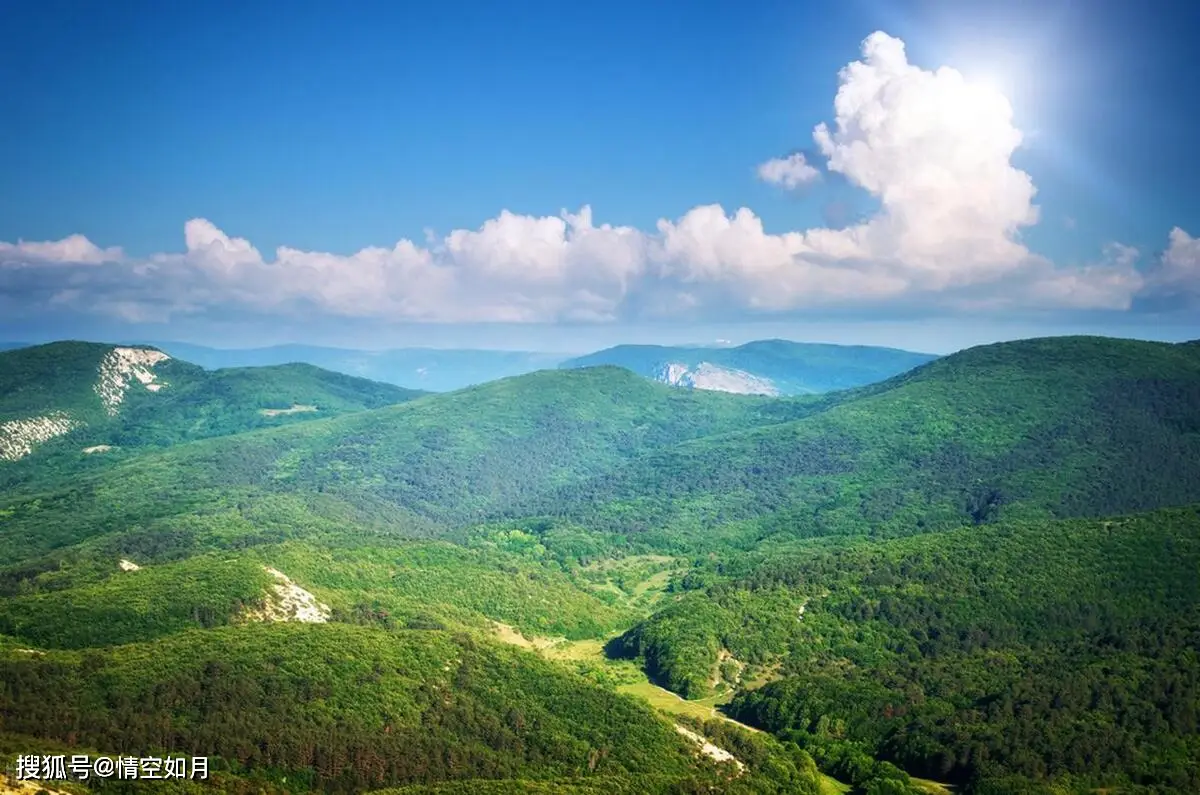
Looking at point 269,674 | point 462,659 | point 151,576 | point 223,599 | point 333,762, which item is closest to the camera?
point 333,762

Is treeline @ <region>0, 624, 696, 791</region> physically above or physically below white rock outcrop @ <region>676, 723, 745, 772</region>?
above

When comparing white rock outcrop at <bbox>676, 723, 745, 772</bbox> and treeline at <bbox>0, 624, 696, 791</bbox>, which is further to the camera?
white rock outcrop at <bbox>676, 723, 745, 772</bbox>

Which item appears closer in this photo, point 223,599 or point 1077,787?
point 1077,787

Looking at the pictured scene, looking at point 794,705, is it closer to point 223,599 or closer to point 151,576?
point 223,599

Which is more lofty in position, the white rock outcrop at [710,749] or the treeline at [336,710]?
the treeline at [336,710]

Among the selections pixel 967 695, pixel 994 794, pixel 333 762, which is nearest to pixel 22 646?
pixel 333 762

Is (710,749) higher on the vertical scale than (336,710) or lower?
lower

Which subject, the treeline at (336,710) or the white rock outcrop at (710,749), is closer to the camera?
the treeline at (336,710)

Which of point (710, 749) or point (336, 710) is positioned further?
point (710, 749)

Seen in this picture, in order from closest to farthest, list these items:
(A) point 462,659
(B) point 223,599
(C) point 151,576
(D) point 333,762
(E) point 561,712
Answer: (D) point 333,762 → (E) point 561,712 → (A) point 462,659 → (B) point 223,599 → (C) point 151,576

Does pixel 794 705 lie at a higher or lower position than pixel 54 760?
lower
